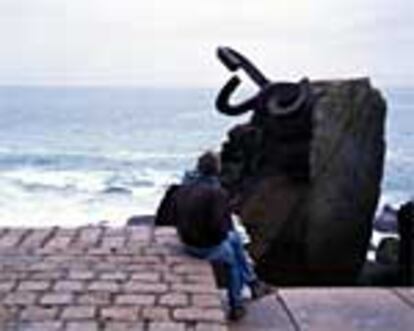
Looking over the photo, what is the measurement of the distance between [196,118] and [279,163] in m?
88.2

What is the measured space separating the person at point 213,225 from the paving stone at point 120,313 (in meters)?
1.01

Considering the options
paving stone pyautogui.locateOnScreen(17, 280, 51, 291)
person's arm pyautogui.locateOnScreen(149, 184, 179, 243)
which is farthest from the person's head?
person's arm pyautogui.locateOnScreen(149, 184, 179, 243)

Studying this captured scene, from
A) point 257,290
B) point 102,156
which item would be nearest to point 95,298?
point 257,290

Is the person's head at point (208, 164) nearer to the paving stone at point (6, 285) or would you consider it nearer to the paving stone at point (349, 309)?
the paving stone at point (349, 309)

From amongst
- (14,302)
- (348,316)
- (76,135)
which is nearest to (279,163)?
(348,316)

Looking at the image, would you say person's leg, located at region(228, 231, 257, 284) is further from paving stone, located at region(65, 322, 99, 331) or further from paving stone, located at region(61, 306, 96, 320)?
paving stone, located at region(65, 322, 99, 331)

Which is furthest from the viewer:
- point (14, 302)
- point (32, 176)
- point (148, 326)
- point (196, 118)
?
point (196, 118)

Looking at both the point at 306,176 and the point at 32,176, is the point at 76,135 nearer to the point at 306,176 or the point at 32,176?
the point at 32,176

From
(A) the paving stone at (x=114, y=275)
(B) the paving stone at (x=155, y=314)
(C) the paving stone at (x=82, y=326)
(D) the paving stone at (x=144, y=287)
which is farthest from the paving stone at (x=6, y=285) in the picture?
(B) the paving stone at (x=155, y=314)

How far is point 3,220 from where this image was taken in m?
34.8

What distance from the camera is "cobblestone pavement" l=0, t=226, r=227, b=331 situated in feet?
26.7

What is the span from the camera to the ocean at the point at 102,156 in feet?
128

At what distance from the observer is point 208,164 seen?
367 inches

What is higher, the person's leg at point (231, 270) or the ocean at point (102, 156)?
the person's leg at point (231, 270)
